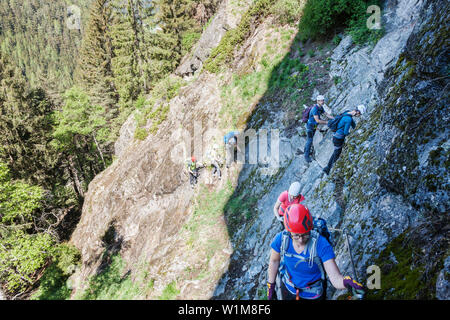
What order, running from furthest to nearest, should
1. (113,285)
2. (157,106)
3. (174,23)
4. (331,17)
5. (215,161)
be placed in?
(174,23) → (157,106) → (113,285) → (215,161) → (331,17)

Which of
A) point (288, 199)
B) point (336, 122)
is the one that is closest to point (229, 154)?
point (336, 122)

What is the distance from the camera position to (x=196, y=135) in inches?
658

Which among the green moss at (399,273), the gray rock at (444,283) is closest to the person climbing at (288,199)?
the green moss at (399,273)

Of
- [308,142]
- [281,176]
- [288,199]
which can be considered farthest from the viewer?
[281,176]

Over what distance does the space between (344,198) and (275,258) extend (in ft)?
10.7

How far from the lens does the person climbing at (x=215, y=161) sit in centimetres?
1401

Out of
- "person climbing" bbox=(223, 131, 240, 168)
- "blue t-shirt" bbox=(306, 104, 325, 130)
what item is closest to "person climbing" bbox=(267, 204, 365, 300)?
"blue t-shirt" bbox=(306, 104, 325, 130)

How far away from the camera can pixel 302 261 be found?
A: 2.98 m

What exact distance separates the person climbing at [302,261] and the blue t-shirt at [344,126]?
422cm

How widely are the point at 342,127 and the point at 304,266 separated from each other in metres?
4.55

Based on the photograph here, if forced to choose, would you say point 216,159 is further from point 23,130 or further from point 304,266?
point 23,130

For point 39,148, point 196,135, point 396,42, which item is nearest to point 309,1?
point 396,42

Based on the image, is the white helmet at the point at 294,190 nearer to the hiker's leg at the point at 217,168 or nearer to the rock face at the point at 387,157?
the rock face at the point at 387,157
